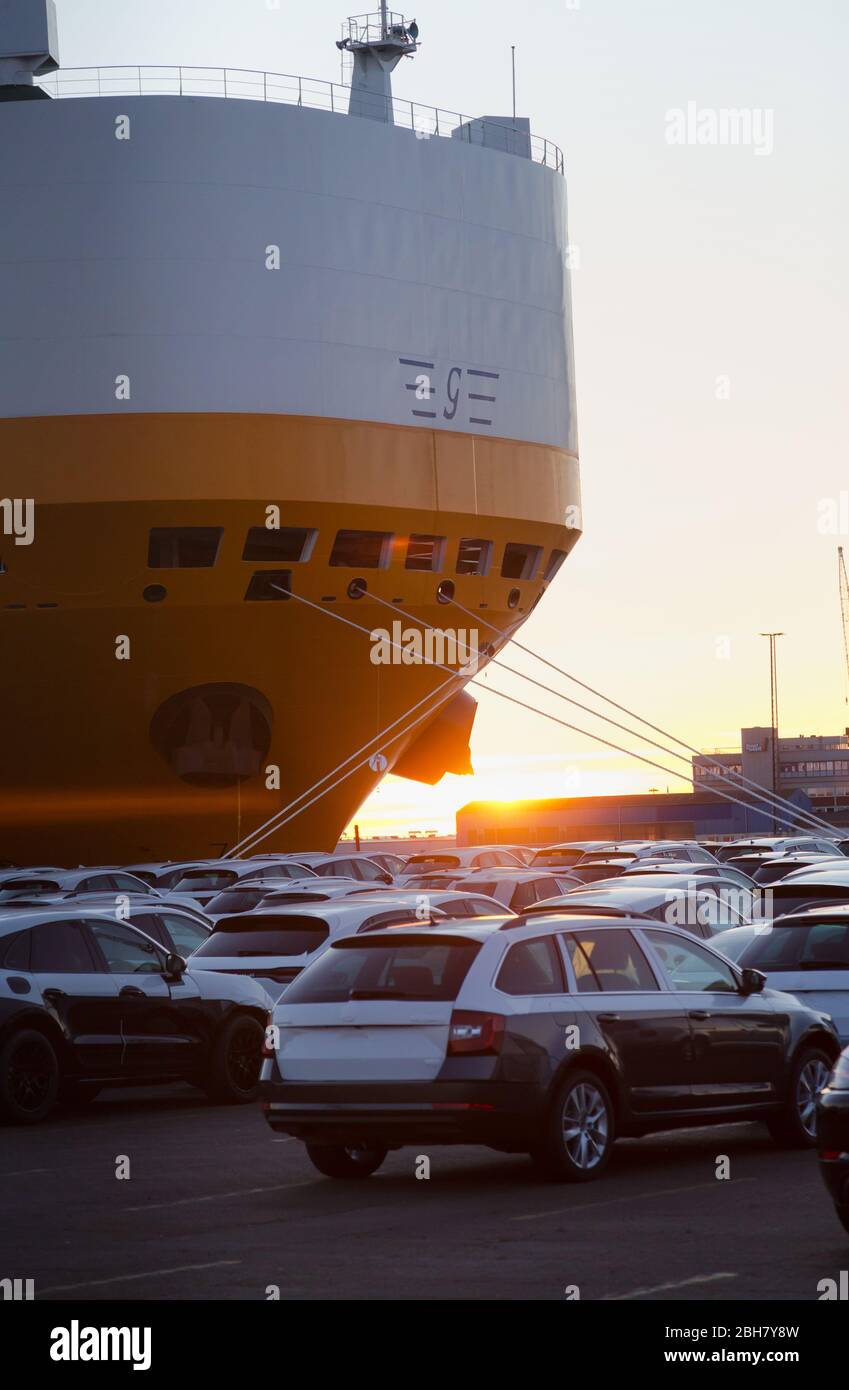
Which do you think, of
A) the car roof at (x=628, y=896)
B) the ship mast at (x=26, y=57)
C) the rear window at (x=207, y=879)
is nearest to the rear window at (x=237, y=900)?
the car roof at (x=628, y=896)

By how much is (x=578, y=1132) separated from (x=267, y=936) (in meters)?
6.35

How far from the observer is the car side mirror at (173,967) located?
1669cm

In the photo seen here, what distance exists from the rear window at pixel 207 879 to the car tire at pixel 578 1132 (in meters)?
18.6

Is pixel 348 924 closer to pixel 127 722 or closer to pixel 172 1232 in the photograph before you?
pixel 172 1232

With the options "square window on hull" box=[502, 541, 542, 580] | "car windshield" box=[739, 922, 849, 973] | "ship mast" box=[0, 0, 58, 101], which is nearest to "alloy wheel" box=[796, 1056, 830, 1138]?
"car windshield" box=[739, 922, 849, 973]

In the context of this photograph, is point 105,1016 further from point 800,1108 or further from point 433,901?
point 800,1108

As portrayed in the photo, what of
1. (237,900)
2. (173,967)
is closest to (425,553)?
(237,900)

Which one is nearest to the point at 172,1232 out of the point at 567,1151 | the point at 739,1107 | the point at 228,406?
the point at 567,1151

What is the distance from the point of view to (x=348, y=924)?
1762 centimetres

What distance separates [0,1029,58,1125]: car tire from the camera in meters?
15.6

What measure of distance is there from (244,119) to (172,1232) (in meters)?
30.0

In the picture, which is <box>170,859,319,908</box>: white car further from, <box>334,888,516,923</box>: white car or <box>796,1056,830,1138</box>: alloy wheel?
<box>796,1056,830,1138</box>: alloy wheel

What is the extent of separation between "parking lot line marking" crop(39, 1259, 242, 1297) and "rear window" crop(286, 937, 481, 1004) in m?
2.72

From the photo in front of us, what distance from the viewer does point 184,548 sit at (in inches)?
1439
